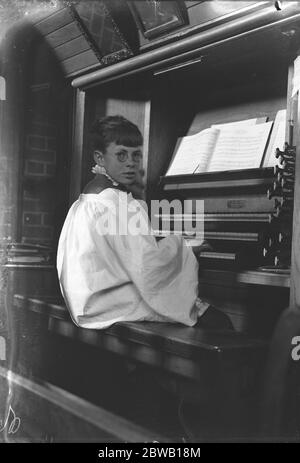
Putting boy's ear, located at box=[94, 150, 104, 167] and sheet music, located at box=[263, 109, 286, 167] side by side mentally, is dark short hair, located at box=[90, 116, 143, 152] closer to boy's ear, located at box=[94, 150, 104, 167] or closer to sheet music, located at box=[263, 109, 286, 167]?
boy's ear, located at box=[94, 150, 104, 167]

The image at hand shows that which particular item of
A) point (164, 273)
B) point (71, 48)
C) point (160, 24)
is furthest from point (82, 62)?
point (164, 273)

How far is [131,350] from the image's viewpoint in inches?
96.4

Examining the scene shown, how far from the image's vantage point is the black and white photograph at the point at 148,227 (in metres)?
2.13

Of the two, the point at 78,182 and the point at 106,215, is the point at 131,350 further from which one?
the point at 78,182

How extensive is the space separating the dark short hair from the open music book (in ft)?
1.49

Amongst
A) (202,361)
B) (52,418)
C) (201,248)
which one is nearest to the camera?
(202,361)

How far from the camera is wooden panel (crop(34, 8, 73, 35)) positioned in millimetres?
2803

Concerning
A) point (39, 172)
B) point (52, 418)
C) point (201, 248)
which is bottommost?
point (52, 418)

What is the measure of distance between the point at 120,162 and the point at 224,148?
63cm

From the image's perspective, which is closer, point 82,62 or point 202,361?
point 202,361

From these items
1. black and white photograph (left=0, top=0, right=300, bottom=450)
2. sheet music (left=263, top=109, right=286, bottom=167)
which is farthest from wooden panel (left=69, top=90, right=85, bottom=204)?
sheet music (left=263, top=109, right=286, bottom=167)

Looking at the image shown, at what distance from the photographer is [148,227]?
2.58 metres

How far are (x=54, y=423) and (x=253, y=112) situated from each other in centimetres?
189

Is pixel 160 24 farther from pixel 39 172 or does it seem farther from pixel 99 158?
pixel 39 172
